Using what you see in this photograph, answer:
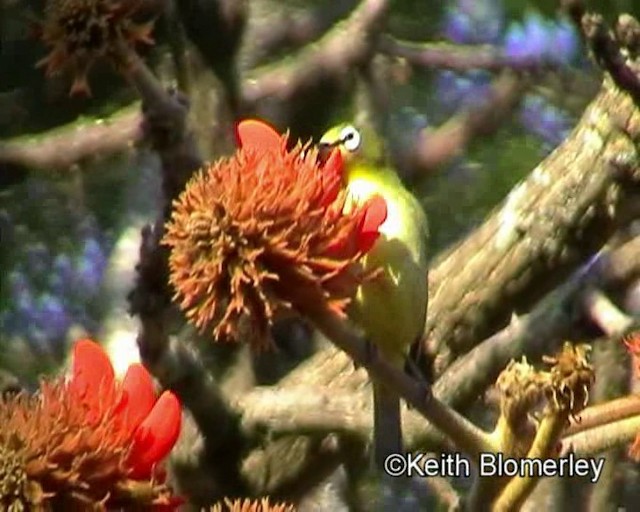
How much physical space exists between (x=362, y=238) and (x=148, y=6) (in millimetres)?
1552

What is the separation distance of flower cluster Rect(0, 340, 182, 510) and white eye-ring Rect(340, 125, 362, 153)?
3.18 ft

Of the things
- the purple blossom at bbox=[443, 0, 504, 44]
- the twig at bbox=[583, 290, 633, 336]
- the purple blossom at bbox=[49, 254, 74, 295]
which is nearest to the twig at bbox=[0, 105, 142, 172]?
the purple blossom at bbox=[49, 254, 74, 295]

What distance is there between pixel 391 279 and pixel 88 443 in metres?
0.86

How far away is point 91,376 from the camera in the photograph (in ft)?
3.68

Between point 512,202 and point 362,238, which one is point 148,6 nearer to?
point 512,202

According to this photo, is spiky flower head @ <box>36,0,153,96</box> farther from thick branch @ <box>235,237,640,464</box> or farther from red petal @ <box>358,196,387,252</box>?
thick branch @ <box>235,237,640,464</box>

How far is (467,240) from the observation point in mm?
2350

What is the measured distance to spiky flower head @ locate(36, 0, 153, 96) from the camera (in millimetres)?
1390

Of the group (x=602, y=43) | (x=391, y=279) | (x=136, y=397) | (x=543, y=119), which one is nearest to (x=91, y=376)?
(x=136, y=397)

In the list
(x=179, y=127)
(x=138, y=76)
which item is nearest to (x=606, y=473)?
(x=179, y=127)

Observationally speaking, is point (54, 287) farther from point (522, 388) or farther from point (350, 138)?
point (522, 388)

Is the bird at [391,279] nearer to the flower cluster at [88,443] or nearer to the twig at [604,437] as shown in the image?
the twig at [604,437]

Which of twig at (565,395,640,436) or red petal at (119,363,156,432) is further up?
red petal at (119,363,156,432)

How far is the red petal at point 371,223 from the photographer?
1136mm
